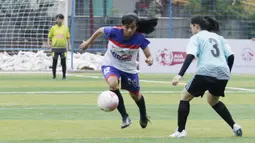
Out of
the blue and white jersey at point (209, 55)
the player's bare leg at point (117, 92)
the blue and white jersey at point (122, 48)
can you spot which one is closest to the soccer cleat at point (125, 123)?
the player's bare leg at point (117, 92)

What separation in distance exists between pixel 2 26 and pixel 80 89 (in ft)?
44.5

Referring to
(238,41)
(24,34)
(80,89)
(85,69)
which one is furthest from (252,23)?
(80,89)

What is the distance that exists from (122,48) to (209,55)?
72.3 inches

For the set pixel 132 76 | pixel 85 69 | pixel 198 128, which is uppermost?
pixel 132 76

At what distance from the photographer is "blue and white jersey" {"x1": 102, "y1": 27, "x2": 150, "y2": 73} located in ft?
36.8

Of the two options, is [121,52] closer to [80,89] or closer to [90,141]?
[90,141]

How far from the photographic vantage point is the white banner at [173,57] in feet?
94.3

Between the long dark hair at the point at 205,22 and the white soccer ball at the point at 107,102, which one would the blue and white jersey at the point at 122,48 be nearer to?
the white soccer ball at the point at 107,102

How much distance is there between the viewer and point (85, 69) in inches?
1209

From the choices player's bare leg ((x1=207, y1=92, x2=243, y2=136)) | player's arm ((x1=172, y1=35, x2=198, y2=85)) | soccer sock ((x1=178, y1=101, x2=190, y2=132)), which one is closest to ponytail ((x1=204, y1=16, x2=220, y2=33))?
player's arm ((x1=172, y1=35, x2=198, y2=85))

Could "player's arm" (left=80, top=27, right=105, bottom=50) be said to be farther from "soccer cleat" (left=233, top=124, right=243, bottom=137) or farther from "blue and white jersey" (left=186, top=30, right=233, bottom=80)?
"soccer cleat" (left=233, top=124, right=243, bottom=137)

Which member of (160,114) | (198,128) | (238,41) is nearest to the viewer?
(198,128)

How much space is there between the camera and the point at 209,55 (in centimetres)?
980

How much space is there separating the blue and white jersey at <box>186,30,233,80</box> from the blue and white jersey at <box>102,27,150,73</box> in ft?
5.09
